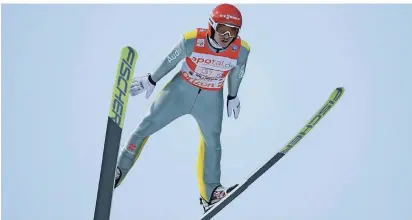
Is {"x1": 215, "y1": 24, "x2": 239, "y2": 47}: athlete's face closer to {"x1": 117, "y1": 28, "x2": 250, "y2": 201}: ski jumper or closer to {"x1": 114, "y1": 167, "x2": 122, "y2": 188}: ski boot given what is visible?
{"x1": 117, "y1": 28, "x2": 250, "y2": 201}: ski jumper

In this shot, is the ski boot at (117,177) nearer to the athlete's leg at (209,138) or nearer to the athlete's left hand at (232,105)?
the athlete's leg at (209,138)

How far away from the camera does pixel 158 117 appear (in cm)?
648

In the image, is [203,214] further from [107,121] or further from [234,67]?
[107,121]

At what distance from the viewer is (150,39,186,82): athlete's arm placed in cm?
633

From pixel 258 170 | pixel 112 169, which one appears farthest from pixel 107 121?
pixel 258 170

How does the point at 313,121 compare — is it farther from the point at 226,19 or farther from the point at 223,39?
the point at 226,19

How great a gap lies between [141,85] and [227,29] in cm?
108

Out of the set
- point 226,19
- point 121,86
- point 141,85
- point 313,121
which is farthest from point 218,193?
point 121,86

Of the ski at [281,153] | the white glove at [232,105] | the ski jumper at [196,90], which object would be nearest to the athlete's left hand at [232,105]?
the white glove at [232,105]

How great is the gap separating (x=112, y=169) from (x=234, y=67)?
1.95 metres

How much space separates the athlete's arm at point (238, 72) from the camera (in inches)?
256

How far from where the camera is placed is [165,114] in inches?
255

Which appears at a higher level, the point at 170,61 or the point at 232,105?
the point at 170,61

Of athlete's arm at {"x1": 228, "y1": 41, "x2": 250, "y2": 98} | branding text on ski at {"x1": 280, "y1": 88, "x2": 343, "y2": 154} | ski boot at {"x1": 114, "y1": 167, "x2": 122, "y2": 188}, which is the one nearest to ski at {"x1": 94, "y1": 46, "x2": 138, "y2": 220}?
ski boot at {"x1": 114, "y1": 167, "x2": 122, "y2": 188}
